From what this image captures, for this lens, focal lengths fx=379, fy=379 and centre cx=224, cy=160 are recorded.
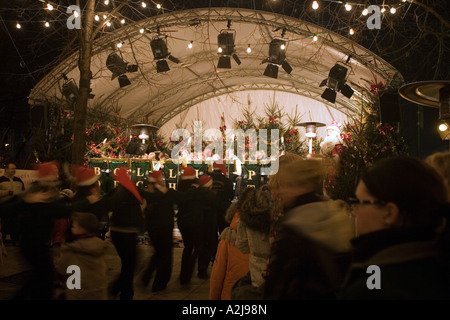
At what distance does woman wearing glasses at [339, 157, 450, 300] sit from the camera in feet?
4.18

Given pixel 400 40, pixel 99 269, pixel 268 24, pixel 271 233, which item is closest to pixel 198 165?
pixel 268 24

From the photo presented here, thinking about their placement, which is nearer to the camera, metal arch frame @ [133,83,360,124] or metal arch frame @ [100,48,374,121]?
metal arch frame @ [100,48,374,121]

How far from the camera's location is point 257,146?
14.7 metres

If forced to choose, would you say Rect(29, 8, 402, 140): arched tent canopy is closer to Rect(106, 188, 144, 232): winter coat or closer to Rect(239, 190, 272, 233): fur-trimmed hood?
Rect(106, 188, 144, 232): winter coat

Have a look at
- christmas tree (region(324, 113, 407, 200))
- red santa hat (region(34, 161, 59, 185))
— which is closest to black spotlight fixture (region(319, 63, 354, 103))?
christmas tree (region(324, 113, 407, 200))

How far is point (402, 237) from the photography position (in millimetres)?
1348

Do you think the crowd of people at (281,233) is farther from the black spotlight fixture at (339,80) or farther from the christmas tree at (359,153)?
the black spotlight fixture at (339,80)

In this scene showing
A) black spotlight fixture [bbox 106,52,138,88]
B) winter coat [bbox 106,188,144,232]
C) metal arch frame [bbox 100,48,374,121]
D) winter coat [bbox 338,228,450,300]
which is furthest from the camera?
metal arch frame [bbox 100,48,374,121]

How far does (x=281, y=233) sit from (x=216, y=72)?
7659mm

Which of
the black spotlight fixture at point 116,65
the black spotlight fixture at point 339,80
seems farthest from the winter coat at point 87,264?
the black spotlight fixture at point 339,80

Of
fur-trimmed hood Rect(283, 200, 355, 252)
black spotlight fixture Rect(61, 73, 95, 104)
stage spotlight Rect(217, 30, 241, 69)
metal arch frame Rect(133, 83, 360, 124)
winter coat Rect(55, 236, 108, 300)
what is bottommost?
winter coat Rect(55, 236, 108, 300)

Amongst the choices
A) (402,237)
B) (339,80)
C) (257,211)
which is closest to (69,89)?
(339,80)

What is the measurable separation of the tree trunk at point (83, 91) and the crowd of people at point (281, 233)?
6.19 feet
